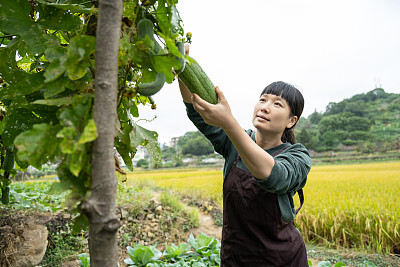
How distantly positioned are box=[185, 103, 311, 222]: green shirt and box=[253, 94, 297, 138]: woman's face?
0.48ft

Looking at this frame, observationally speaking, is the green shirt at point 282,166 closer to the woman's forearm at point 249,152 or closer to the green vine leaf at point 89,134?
the woman's forearm at point 249,152

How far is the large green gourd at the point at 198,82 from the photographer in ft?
3.63

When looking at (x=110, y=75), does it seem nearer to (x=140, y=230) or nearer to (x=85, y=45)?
(x=85, y=45)

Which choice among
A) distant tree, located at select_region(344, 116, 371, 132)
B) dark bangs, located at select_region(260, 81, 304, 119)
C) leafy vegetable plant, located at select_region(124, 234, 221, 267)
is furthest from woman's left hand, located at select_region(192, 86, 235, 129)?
distant tree, located at select_region(344, 116, 371, 132)

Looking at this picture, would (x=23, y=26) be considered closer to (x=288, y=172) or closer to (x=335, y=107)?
(x=288, y=172)

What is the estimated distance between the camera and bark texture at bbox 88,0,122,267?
55cm

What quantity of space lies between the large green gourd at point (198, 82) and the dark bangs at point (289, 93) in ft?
2.18

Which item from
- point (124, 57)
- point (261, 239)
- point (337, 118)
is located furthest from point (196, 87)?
point (337, 118)

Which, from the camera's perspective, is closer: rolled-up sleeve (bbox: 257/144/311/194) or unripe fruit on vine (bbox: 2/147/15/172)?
rolled-up sleeve (bbox: 257/144/311/194)

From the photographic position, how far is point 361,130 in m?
51.5

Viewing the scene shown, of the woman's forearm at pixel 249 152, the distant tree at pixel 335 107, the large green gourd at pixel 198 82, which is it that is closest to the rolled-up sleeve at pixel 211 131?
the large green gourd at pixel 198 82

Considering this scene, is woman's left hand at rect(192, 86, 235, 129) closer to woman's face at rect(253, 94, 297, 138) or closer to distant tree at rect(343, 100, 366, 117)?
woman's face at rect(253, 94, 297, 138)

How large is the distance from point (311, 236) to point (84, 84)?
6429 millimetres

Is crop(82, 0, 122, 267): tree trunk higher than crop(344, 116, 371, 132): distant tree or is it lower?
lower
